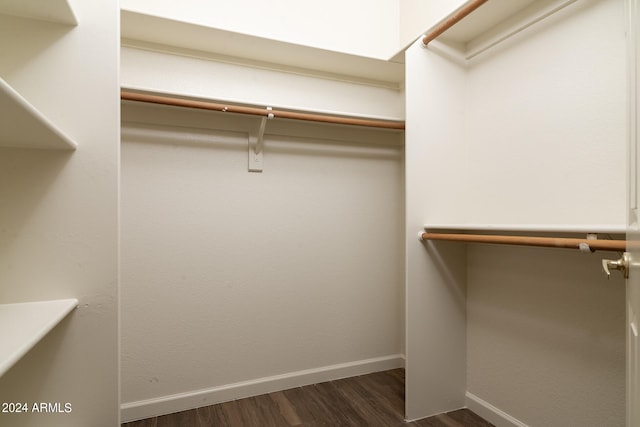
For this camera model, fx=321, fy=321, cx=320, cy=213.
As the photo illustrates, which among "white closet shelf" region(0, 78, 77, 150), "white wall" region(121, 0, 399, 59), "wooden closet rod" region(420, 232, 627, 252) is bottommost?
"wooden closet rod" region(420, 232, 627, 252)

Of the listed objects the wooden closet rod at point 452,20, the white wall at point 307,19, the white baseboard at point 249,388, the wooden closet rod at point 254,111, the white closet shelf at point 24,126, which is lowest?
the white baseboard at point 249,388

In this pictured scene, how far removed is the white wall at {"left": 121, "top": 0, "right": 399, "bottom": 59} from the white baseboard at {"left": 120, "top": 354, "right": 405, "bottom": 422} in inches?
74.2

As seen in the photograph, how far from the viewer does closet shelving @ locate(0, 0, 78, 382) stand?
614 mm

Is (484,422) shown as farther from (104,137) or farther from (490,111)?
(104,137)

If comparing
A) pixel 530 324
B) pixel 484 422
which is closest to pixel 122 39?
pixel 530 324

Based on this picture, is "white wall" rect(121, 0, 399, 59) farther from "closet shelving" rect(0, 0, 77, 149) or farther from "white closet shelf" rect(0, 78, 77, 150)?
"white closet shelf" rect(0, 78, 77, 150)

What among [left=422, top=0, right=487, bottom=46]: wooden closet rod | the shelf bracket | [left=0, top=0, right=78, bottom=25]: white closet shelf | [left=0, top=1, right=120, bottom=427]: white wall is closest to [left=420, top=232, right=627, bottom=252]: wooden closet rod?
[left=422, top=0, right=487, bottom=46]: wooden closet rod

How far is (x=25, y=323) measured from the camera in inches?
30.1

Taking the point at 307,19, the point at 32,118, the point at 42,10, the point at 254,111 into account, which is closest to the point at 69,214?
the point at 32,118

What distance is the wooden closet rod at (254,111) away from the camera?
152 centimetres

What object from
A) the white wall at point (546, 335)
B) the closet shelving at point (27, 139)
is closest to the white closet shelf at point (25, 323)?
the closet shelving at point (27, 139)

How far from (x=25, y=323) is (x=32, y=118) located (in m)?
0.48

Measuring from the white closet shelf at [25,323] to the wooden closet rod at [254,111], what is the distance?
3.25 ft

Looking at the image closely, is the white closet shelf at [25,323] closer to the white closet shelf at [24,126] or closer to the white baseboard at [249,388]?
the white closet shelf at [24,126]
